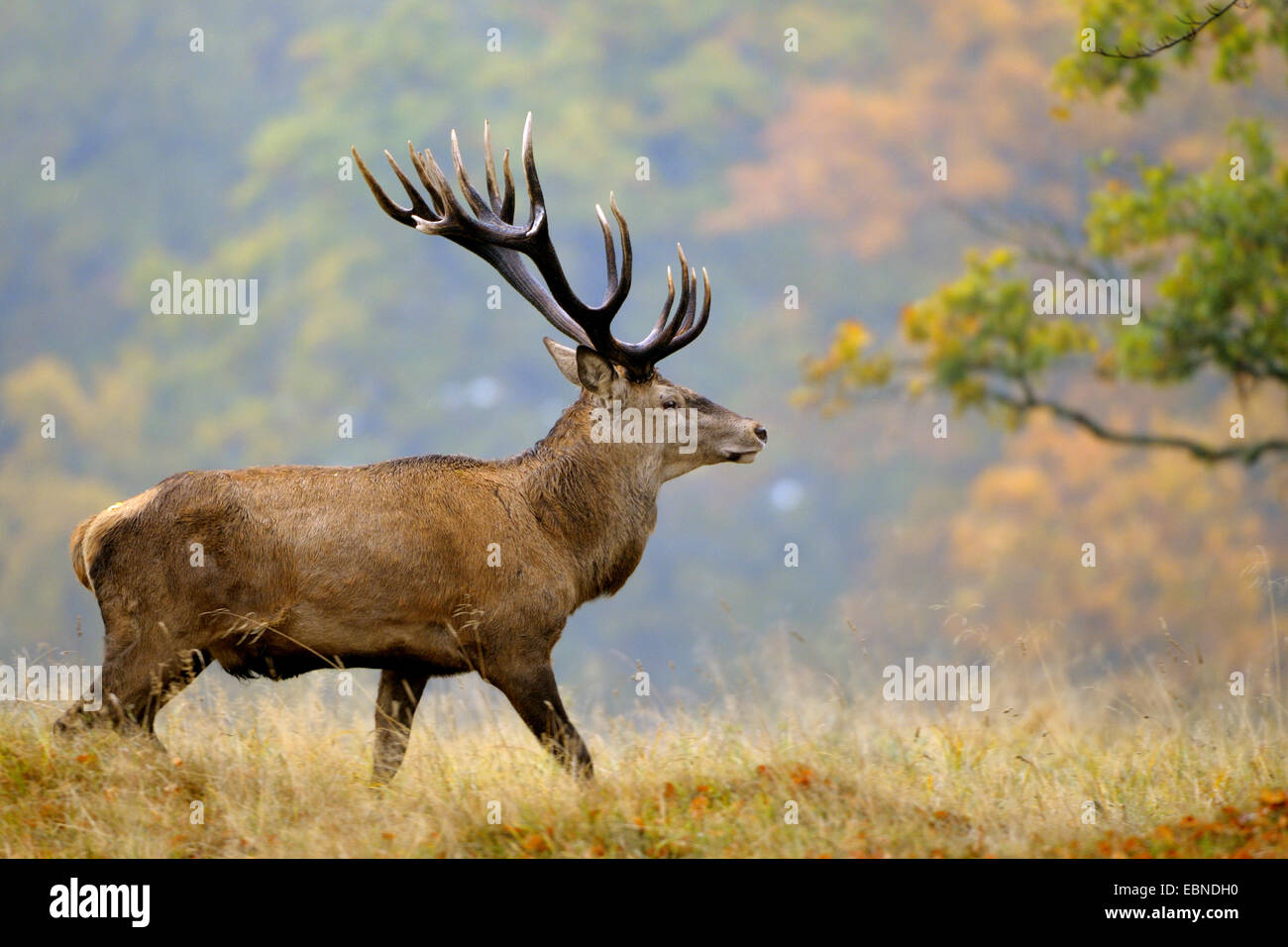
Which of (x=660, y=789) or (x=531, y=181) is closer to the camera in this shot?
(x=660, y=789)

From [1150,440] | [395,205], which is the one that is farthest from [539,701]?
[1150,440]

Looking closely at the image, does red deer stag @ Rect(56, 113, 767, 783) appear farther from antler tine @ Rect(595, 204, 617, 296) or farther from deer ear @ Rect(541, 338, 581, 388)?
deer ear @ Rect(541, 338, 581, 388)

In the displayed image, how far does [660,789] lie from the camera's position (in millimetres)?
6398

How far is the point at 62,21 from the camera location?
81562mm

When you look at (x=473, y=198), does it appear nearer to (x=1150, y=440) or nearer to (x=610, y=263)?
(x=610, y=263)

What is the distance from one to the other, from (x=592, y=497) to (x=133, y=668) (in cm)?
230

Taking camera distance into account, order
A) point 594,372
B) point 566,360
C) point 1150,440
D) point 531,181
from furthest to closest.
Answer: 1. point 1150,440
2. point 566,360
3. point 594,372
4. point 531,181

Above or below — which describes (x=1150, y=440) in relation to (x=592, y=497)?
above

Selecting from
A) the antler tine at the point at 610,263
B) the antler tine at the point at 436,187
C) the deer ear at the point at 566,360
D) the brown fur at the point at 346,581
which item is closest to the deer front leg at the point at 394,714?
the brown fur at the point at 346,581

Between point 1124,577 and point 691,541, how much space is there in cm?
1790

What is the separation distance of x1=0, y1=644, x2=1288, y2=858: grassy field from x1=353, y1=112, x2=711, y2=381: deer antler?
1.93 metres

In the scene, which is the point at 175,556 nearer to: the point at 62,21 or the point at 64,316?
the point at 64,316

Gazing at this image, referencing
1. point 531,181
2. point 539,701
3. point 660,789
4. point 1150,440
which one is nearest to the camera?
point 660,789
